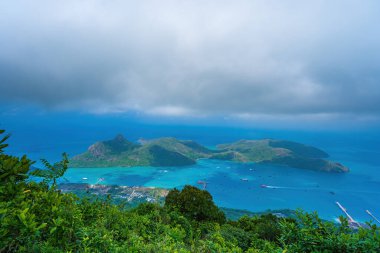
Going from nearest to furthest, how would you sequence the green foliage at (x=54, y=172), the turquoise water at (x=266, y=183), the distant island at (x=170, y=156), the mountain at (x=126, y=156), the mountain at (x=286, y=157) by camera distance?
the green foliage at (x=54, y=172) → the turquoise water at (x=266, y=183) → the mountain at (x=286, y=157) → the distant island at (x=170, y=156) → the mountain at (x=126, y=156)

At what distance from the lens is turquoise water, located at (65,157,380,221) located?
2566 inches

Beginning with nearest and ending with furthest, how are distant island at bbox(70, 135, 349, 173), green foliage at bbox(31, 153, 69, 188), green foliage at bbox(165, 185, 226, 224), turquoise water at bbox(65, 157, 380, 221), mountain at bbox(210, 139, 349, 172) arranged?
green foliage at bbox(31, 153, 69, 188), green foliage at bbox(165, 185, 226, 224), turquoise water at bbox(65, 157, 380, 221), mountain at bbox(210, 139, 349, 172), distant island at bbox(70, 135, 349, 173)

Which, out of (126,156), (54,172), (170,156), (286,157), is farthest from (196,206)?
(286,157)

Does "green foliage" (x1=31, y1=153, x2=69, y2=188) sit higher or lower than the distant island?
higher

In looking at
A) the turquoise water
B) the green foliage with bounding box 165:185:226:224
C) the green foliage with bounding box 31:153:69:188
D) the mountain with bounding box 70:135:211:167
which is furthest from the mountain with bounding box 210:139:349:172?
the green foliage with bounding box 31:153:69:188

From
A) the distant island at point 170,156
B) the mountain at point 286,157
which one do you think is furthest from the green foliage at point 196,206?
the mountain at point 286,157

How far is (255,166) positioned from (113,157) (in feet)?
250

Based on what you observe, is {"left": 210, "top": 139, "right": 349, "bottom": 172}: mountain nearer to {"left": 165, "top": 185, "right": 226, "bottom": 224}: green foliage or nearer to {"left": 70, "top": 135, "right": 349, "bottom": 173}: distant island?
{"left": 70, "top": 135, "right": 349, "bottom": 173}: distant island

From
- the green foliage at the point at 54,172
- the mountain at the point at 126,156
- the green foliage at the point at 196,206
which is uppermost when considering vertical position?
the green foliage at the point at 54,172

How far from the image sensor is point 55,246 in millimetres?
3025

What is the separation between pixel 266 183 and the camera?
89.4 metres

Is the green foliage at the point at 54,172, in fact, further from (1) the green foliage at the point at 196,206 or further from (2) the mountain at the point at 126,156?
(2) the mountain at the point at 126,156

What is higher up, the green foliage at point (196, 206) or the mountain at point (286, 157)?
the green foliage at point (196, 206)

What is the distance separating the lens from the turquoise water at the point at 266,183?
214 ft
